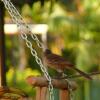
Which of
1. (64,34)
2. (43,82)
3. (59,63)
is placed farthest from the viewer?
(64,34)

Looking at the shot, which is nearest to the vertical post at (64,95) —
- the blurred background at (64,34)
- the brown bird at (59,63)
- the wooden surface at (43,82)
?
the wooden surface at (43,82)

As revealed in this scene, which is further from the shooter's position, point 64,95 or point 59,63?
point 59,63

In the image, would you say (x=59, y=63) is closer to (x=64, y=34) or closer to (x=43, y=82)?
(x=43, y=82)

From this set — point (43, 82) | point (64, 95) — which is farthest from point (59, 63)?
point (43, 82)

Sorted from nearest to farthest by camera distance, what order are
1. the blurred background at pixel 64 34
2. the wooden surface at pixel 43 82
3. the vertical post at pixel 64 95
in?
1. the wooden surface at pixel 43 82
2. the vertical post at pixel 64 95
3. the blurred background at pixel 64 34

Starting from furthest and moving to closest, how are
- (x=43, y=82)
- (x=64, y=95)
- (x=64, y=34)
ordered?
(x=64, y=34), (x=64, y=95), (x=43, y=82)

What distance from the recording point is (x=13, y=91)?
426 cm

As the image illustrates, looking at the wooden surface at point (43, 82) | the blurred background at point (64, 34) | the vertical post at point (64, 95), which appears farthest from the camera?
the blurred background at point (64, 34)

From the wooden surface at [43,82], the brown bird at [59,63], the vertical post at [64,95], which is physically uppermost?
the brown bird at [59,63]

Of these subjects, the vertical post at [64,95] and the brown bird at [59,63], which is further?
the brown bird at [59,63]

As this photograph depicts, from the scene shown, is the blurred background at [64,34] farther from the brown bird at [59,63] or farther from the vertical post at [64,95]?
the vertical post at [64,95]

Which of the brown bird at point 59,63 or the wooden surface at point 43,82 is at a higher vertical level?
the brown bird at point 59,63

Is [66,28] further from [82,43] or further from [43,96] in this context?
[43,96]

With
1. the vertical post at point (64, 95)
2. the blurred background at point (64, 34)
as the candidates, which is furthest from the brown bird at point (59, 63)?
the blurred background at point (64, 34)
